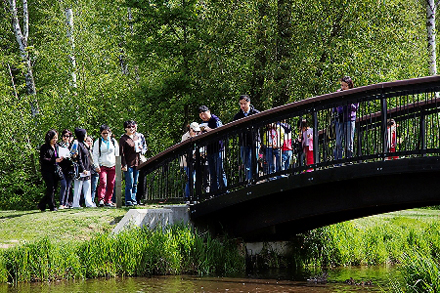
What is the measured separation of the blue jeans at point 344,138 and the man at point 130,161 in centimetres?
489

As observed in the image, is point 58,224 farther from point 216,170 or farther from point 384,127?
point 384,127

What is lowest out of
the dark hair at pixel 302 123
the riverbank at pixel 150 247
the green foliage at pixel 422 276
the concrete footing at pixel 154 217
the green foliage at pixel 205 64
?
the green foliage at pixel 422 276

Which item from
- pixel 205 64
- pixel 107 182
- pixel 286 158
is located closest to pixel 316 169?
pixel 286 158

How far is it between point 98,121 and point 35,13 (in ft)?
33.0

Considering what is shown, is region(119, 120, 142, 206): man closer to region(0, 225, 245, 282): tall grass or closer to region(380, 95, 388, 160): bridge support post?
region(0, 225, 245, 282): tall grass

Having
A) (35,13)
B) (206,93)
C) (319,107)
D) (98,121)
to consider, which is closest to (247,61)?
(206,93)

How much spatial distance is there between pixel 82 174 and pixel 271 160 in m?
4.69

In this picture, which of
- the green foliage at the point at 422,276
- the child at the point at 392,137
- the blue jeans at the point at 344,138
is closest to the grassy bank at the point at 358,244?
the child at the point at 392,137

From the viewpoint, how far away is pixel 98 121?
23.8 meters

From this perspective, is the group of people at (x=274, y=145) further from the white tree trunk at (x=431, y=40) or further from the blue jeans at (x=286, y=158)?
the white tree trunk at (x=431, y=40)

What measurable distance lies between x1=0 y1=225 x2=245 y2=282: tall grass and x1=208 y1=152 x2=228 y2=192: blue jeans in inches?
36.8

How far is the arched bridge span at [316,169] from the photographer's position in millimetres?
11922

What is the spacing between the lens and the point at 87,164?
16.4 m

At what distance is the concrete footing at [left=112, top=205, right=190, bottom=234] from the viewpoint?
43.9ft
